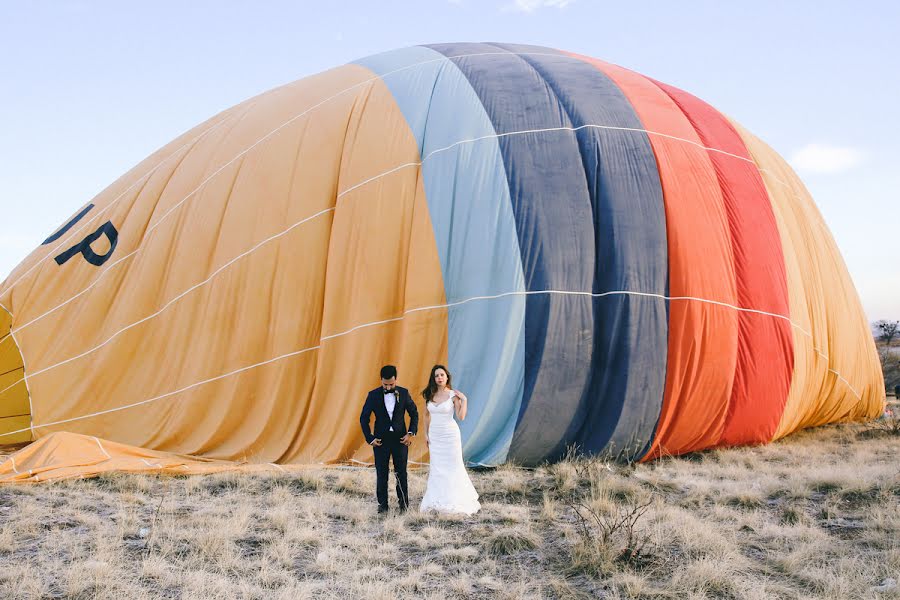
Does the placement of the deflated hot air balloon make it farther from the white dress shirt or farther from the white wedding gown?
the white dress shirt

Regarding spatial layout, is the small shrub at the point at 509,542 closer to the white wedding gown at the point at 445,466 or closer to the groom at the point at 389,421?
the white wedding gown at the point at 445,466

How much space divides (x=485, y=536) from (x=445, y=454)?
734 mm

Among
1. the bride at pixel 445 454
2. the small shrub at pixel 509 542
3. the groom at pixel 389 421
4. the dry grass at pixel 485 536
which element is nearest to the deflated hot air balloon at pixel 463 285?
the dry grass at pixel 485 536

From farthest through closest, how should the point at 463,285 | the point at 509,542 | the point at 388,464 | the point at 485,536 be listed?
the point at 463,285 → the point at 388,464 → the point at 485,536 → the point at 509,542

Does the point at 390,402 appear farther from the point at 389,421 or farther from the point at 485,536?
the point at 485,536

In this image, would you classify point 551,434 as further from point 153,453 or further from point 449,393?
point 153,453

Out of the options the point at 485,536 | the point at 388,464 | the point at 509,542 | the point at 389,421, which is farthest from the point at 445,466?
the point at 509,542

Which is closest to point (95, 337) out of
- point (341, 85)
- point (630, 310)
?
point (341, 85)

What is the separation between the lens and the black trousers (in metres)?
5.29

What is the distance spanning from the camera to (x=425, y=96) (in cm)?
827

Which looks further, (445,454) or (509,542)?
(445,454)

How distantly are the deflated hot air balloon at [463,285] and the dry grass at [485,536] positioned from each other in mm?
844

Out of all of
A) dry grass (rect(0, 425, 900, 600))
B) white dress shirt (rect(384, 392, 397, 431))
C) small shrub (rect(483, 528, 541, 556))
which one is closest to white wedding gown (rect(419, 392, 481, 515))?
dry grass (rect(0, 425, 900, 600))

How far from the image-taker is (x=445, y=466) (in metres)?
5.37
